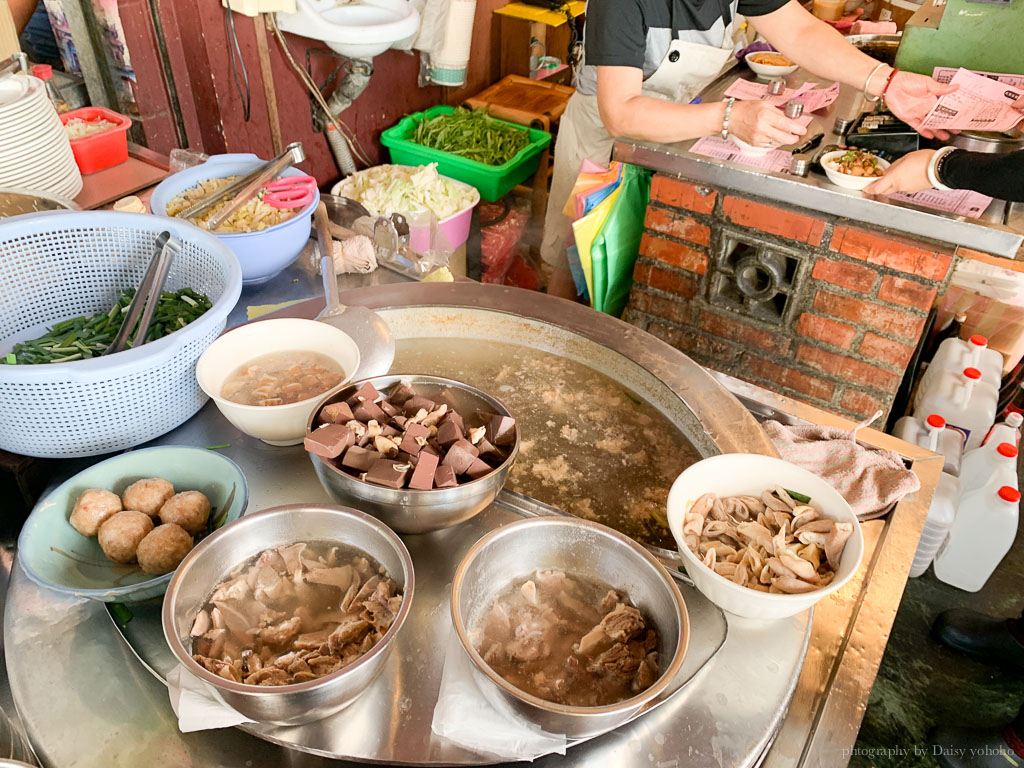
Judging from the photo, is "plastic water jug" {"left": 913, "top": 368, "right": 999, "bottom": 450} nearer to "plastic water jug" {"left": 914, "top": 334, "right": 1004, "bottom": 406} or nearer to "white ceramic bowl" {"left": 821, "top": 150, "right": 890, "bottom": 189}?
"plastic water jug" {"left": 914, "top": 334, "right": 1004, "bottom": 406}

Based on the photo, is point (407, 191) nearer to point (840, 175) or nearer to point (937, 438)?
point (840, 175)

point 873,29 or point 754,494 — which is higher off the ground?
point 873,29

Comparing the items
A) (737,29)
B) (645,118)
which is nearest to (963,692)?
(645,118)

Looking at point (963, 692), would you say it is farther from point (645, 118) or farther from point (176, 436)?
point (176, 436)

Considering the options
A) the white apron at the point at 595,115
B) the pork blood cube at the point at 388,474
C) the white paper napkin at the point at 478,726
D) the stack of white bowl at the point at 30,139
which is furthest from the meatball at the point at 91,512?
the white apron at the point at 595,115

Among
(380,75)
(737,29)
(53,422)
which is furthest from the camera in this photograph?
(380,75)

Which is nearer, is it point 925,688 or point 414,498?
point 414,498

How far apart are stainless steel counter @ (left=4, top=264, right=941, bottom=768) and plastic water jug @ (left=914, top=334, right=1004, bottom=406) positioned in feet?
7.29

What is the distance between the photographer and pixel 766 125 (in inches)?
110

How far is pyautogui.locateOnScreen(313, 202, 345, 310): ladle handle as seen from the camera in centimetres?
190

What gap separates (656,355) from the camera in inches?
75.4

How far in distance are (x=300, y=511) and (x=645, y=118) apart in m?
2.30

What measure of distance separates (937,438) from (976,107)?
4.54 feet

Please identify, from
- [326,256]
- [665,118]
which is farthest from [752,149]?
[326,256]
